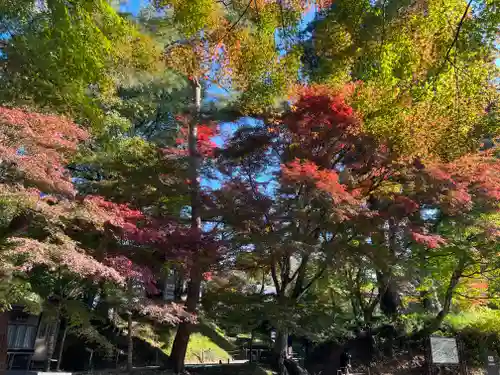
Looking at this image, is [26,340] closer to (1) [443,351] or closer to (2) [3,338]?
(2) [3,338]

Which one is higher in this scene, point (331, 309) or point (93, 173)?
point (93, 173)

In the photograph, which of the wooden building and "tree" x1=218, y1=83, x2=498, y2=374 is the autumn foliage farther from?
the wooden building

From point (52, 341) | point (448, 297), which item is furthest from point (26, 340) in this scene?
point (448, 297)

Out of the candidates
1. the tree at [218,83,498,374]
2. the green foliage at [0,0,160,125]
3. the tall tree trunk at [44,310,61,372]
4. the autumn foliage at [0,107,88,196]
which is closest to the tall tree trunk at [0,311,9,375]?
the tall tree trunk at [44,310,61,372]

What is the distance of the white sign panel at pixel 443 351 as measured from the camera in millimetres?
11602

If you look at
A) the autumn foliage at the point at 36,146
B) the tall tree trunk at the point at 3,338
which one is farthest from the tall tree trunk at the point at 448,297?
the tall tree trunk at the point at 3,338

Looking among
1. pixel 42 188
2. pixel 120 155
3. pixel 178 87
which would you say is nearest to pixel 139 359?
pixel 120 155

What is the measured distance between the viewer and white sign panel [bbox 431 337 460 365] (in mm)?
11602

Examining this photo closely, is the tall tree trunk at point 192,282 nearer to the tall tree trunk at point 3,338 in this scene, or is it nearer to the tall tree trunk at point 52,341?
the tall tree trunk at point 52,341

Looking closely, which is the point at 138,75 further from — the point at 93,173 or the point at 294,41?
the point at 93,173

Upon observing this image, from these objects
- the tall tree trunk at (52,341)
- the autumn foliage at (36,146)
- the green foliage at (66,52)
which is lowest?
the tall tree trunk at (52,341)

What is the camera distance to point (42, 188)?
7.50 m

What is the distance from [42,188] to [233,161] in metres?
4.95

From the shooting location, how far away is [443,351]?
1167 cm
